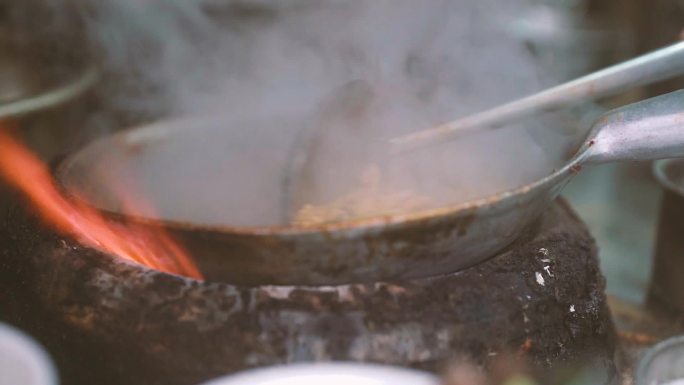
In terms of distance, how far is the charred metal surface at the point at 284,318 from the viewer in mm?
1220

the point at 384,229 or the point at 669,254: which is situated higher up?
the point at 669,254

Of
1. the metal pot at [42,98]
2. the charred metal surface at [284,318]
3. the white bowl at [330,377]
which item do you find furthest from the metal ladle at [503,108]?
the metal pot at [42,98]

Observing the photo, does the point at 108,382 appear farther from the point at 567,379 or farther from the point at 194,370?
the point at 567,379

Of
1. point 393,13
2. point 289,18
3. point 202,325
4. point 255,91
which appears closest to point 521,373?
point 202,325

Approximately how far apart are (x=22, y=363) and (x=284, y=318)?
1.48 ft

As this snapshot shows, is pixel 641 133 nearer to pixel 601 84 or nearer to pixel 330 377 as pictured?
pixel 601 84

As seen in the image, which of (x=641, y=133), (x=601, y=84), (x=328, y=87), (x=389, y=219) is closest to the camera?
(x=389, y=219)

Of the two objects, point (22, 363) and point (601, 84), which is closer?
point (22, 363)

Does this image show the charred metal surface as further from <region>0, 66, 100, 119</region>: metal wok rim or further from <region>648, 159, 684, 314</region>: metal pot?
<region>648, 159, 684, 314</region>: metal pot

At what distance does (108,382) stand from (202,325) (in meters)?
0.25

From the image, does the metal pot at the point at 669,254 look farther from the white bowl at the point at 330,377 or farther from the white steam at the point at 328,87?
the white bowl at the point at 330,377

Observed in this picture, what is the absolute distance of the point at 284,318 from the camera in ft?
4.02

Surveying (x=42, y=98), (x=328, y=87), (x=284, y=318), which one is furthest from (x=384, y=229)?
(x=42, y=98)

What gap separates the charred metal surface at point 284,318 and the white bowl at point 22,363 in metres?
0.31
